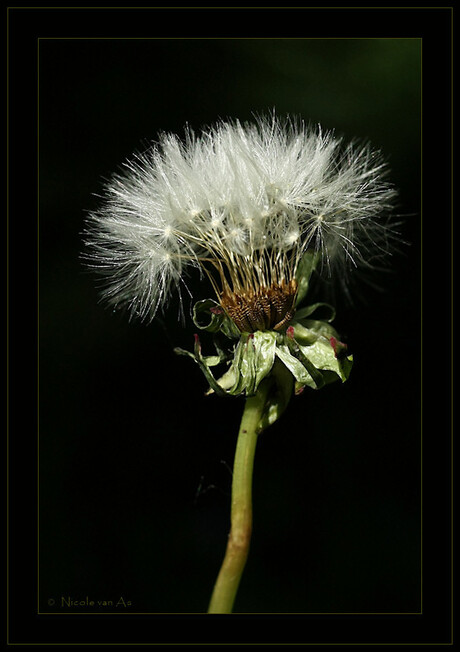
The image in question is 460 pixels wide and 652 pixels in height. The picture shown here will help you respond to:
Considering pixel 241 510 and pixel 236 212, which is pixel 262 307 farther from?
pixel 241 510

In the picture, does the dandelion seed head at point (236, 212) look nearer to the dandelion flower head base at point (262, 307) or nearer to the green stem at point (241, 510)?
the dandelion flower head base at point (262, 307)

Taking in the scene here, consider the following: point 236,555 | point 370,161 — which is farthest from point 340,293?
point 236,555

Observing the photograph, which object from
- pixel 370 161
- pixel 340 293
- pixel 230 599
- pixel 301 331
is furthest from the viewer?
pixel 340 293

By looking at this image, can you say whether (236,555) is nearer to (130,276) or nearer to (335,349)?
(335,349)

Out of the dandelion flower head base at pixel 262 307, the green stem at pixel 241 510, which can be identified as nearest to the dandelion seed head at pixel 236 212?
the dandelion flower head base at pixel 262 307

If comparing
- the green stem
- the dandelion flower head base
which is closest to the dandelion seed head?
the dandelion flower head base
